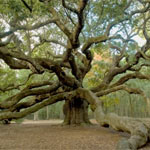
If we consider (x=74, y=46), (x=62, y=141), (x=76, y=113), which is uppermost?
(x=74, y=46)

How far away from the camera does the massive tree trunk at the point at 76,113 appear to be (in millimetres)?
9886

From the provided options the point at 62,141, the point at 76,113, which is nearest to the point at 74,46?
the point at 62,141

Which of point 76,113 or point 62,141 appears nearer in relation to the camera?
point 62,141

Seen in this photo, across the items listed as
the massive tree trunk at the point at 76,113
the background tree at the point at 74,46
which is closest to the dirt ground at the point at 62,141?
the background tree at the point at 74,46

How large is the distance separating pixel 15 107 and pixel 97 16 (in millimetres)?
5486

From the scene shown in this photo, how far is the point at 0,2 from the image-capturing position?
572 cm

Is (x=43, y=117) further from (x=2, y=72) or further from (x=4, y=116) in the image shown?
(x=4, y=116)

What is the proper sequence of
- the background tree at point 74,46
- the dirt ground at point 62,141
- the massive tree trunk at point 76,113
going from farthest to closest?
the massive tree trunk at point 76,113 → the background tree at point 74,46 → the dirt ground at point 62,141

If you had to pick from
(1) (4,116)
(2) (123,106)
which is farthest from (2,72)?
(2) (123,106)

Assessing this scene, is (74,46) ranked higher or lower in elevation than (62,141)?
higher

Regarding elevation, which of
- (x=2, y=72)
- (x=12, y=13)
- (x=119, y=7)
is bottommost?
(x=2, y=72)

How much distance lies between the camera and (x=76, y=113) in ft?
32.8

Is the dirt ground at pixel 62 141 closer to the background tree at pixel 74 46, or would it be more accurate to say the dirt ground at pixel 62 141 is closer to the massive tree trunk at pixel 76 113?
the background tree at pixel 74 46

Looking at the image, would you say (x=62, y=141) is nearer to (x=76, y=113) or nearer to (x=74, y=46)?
(x=74, y=46)
